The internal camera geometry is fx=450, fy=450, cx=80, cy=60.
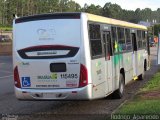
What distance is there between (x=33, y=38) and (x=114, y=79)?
11.1 feet

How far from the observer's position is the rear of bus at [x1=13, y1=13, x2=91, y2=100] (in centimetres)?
1098

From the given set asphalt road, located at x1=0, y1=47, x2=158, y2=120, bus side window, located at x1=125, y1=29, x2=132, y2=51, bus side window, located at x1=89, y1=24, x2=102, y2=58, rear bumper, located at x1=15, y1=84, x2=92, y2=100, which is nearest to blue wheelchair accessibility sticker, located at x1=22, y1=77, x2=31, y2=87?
rear bumper, located at x1=15, y1=84, x2=92, y2=100

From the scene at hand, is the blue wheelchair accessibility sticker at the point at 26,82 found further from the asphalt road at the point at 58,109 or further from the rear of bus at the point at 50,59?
the asphalt road at the point at 58,109

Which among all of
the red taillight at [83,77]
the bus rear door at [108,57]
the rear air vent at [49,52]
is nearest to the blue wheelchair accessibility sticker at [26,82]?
the rear air vent at [49,52]

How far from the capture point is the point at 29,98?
11398mm

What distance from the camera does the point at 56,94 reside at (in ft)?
36.5

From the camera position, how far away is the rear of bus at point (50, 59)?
10977 mm

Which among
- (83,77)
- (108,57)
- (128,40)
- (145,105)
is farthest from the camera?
(128,40)

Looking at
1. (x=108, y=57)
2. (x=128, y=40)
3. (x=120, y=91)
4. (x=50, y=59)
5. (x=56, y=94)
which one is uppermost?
(x=128, y=40)

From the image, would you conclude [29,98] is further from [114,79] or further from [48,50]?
[114,79]

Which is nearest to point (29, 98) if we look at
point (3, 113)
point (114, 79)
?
point (3, 113)

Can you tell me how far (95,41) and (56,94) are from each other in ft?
5.79

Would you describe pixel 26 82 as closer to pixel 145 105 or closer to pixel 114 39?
pixel 145 105

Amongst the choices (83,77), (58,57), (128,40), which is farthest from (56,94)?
(128,40)
